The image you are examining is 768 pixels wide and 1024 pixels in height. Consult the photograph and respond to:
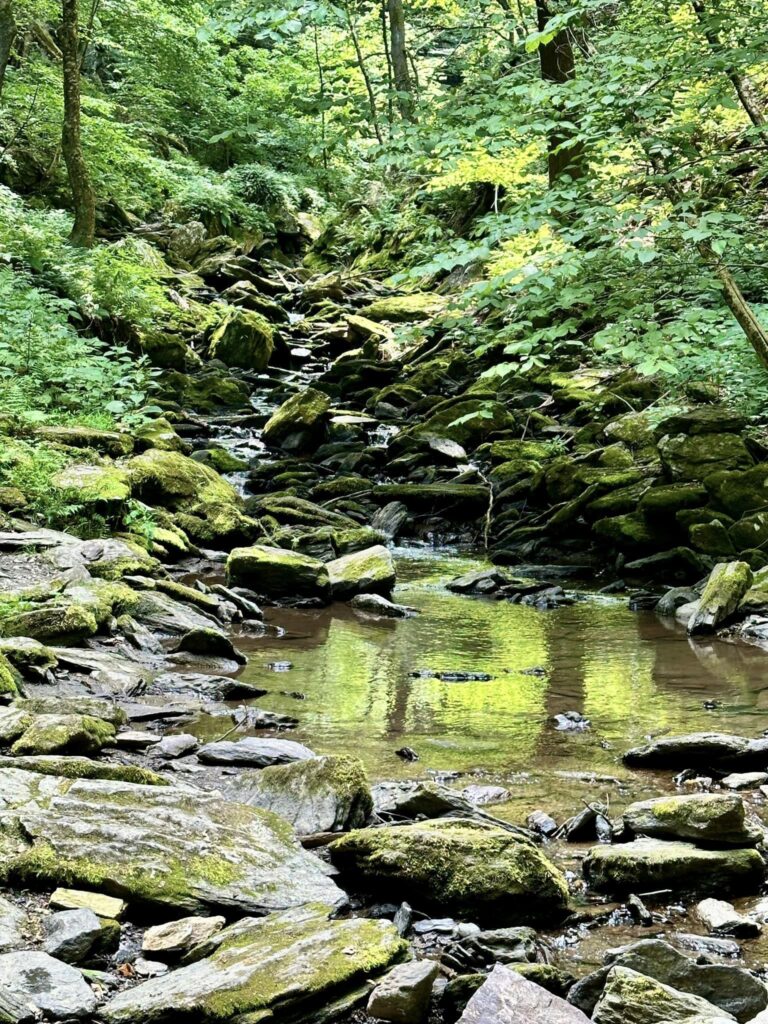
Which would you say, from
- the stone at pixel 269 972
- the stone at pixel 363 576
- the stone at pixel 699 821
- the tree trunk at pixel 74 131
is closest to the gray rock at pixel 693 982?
the stone at pixel 269 972

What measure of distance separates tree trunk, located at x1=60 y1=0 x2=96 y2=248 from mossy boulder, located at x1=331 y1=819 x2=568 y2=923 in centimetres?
1664

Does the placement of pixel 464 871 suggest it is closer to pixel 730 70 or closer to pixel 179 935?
pixel 179 935

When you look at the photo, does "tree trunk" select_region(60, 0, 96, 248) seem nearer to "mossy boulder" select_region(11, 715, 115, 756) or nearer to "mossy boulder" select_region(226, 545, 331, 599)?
"mossy boulder" select_region(226, 545, 331, 599)

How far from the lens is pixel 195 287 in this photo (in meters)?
24.7

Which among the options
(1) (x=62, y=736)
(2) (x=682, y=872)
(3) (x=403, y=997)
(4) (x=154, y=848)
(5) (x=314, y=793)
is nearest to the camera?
(3) (x=403, y=997)

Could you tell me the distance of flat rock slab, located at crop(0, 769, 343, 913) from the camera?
9.86ft

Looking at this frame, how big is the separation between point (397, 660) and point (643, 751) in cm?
302

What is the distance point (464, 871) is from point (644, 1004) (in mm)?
936

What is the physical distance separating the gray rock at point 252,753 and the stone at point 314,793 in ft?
1.54

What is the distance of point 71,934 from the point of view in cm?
268

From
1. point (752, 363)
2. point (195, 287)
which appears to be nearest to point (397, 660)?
point (752, 363)

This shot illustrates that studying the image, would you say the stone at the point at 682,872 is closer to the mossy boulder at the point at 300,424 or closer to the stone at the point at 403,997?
the stone at the point at 403,997

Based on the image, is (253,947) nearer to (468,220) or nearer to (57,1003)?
(57,1003)

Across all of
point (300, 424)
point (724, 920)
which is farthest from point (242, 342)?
point (724, 920)
